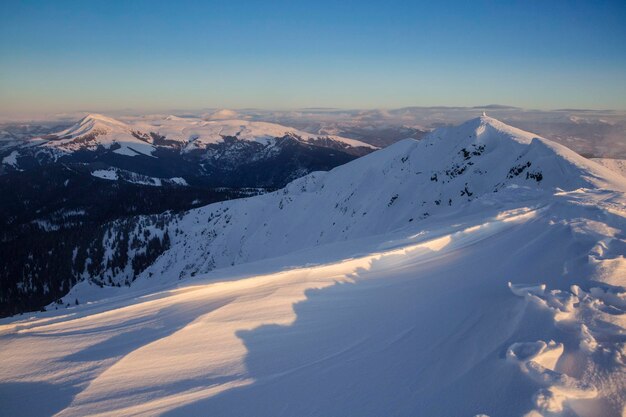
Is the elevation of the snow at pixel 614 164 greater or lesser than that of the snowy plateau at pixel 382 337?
lesser

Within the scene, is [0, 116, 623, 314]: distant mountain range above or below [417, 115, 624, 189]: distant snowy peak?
below

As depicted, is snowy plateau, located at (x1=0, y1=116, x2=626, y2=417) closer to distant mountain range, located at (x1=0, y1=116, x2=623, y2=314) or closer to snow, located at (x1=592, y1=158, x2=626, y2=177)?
distant mountain range, located at (x1=0, y1=116, x2=623, y2=314)

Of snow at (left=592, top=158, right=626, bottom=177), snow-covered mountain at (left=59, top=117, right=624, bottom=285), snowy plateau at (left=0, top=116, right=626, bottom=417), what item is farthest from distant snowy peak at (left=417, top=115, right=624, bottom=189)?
snowy plateau at (left=0, top=116, right=626, bottom=417)

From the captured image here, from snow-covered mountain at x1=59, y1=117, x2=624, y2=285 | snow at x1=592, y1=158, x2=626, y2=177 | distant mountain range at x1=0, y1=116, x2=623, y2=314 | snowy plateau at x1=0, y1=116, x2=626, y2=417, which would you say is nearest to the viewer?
snowy plateau at x1=0, y1=116, x2=626, y2=417

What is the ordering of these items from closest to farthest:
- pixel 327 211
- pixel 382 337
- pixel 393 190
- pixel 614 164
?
pixel 382 337, pixel 614 164, pixel 393 190, pixel 327 211

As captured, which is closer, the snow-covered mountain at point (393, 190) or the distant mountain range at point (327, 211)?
the snow-covered mountain at point (393, 190)

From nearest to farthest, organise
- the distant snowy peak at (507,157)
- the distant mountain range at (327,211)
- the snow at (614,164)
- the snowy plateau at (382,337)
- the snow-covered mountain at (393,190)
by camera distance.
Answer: the snowy plateau at (382,337)
the distant snowy peak at (507,157)
the snow-covered mountain at (393,190)
the distant mountain range at (327,211)
the snow at (614,164)

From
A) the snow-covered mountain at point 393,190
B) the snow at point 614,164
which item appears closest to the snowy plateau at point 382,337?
the snow-covered mountain at point 393,190

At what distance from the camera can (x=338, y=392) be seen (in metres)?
4.00

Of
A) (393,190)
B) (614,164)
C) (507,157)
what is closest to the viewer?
(507,157)

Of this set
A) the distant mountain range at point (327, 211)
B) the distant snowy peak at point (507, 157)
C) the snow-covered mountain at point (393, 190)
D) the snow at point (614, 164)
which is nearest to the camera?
the distant snowy peak at point (507, 157)

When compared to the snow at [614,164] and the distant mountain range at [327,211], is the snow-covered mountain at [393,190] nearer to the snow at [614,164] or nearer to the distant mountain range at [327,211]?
the distant mountain range at [327,211]

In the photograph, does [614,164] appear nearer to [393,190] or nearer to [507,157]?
[507,157]

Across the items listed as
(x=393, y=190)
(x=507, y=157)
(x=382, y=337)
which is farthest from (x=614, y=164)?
(x=382, y=337)
